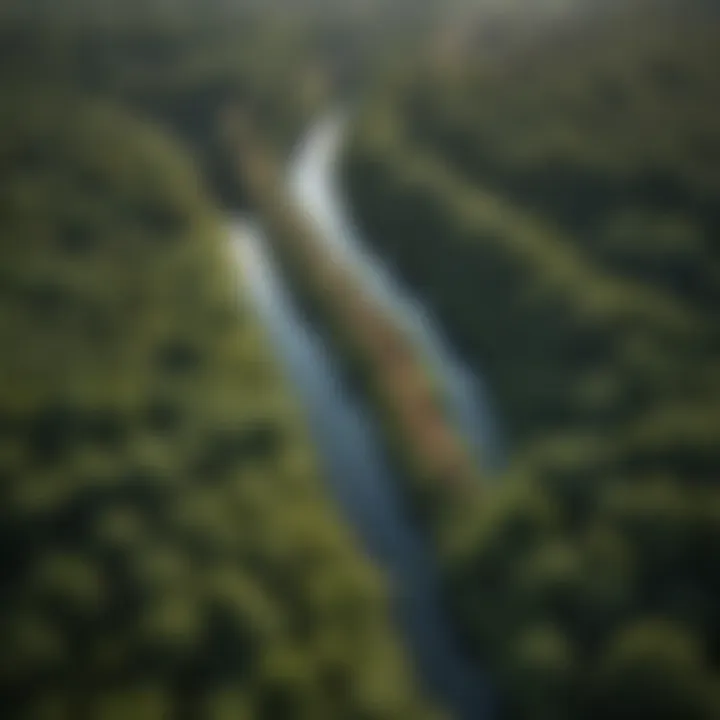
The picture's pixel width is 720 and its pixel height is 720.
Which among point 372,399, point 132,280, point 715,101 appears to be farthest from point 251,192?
point 715,101

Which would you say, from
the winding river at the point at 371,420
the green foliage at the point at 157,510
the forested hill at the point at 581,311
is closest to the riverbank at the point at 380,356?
the winding river at the point at 371,420

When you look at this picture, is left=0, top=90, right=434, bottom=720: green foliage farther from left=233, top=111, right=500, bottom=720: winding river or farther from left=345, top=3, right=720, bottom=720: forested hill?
left=345, top=3, right=720, bottom=720: forested hill

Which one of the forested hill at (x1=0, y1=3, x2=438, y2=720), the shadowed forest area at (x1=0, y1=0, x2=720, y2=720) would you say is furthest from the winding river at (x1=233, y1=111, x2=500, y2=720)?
the forested hill at (x1=0, y1=3, x2=438, y2=720)

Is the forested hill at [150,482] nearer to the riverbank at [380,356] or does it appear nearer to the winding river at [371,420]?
the winding river at [371,420]

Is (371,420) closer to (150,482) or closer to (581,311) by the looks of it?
(581,311)

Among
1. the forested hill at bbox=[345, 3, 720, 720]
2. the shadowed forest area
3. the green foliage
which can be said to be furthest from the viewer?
the forested hill at bbox=[345, 3, 720, 720]

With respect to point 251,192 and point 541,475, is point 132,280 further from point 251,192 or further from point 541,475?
point 541,475
